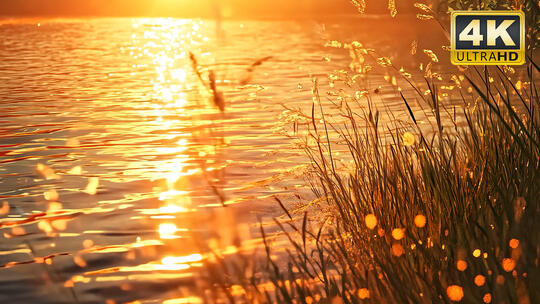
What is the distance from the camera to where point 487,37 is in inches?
227

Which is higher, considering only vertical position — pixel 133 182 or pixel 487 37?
pixel 487 37

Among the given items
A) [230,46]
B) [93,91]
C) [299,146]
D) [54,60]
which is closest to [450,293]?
A: [299,146]

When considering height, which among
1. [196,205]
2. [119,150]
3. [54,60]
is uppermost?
[54,60]

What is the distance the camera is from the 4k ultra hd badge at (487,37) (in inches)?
222

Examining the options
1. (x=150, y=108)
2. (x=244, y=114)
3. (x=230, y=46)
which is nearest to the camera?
(x=244, y=114)

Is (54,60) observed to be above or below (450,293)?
above

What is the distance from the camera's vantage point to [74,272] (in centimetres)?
637

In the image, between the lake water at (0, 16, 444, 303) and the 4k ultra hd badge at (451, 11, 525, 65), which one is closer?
the 4k ultra hd badge at (451, 11, 525, 65)

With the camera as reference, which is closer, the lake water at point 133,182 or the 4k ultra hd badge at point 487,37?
the 4k ultra hd badge at point 487,37

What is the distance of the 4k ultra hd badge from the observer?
5637 mm

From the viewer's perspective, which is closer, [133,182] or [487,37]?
[487,37]

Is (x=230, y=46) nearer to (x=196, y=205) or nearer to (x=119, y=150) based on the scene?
(x=119, y=150)

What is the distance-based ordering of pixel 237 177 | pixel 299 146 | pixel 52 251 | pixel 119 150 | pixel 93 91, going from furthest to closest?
pixel 93 91
pixel 119 150
pixel 237 177
pixel 52 251
pixel 299 146

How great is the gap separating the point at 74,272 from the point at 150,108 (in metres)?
12.0
